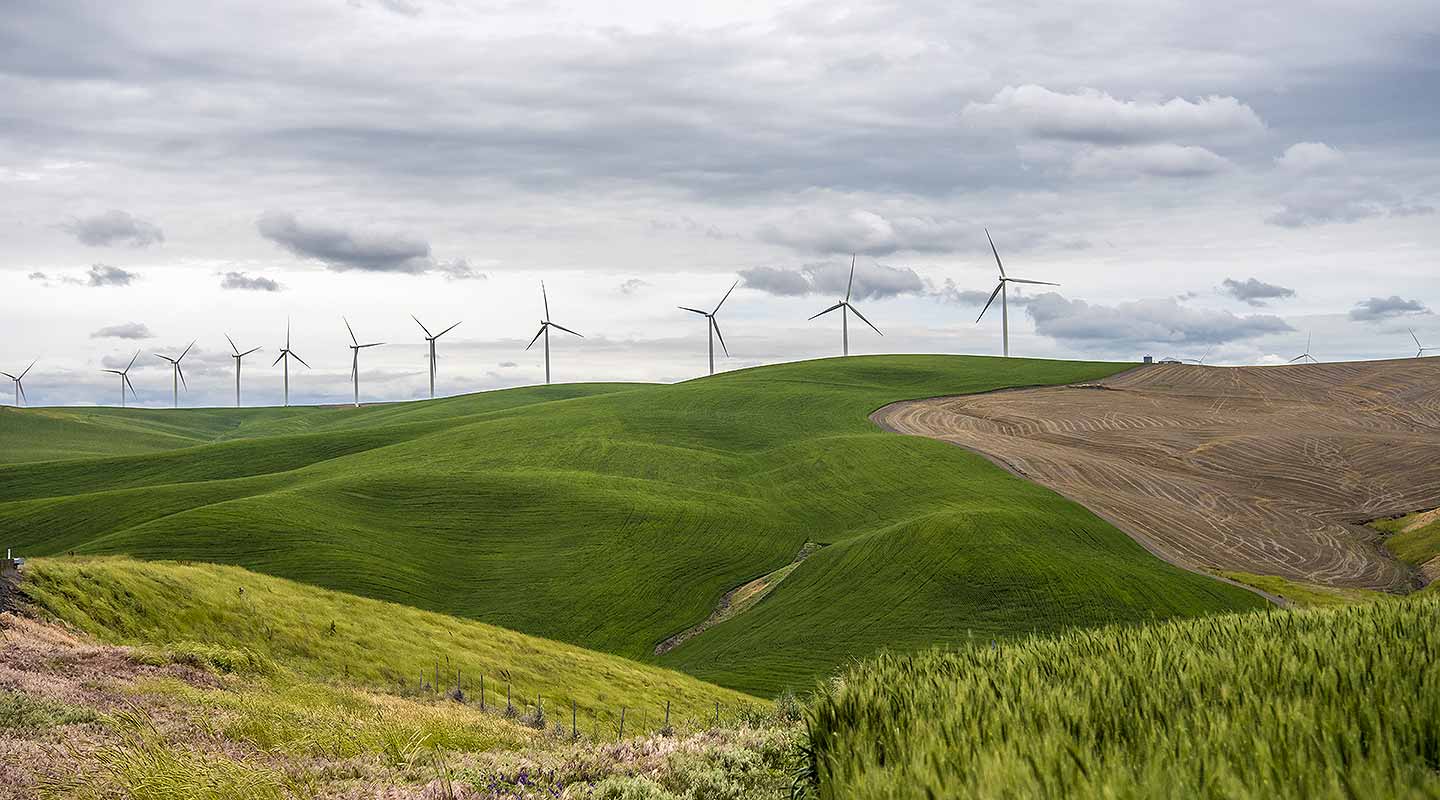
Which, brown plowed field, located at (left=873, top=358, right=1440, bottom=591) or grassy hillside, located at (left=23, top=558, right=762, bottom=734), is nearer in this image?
grassy hillside, located at (left=23, top=558, right=762, bottom=734)

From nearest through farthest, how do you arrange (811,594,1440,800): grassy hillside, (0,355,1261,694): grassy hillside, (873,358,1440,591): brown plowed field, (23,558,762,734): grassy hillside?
(811,594,1440,800): grassy hillside < (23,558,762,734): grassy hillside < (0,355,1261,694): grassy hillside < (873,358,1440,591): brown plowed field

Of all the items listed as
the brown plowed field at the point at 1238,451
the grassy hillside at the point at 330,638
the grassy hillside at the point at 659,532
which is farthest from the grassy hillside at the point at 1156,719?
the brown plowed field at the point at 1238,451

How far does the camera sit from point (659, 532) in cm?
8194

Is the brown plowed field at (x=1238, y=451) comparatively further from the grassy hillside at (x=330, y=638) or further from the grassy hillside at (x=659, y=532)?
the grassy hillside at (x=330, y=638)

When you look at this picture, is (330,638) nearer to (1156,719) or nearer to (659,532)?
(1156,719)

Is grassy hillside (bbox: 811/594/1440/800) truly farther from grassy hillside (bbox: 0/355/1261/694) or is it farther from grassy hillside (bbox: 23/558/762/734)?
grassy hillside (bbox: 0/355/1261/694)

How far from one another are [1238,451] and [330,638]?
93308mm

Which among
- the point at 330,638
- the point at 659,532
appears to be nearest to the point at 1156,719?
the point at 330,638

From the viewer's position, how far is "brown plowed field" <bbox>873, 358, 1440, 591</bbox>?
78688 millimetres

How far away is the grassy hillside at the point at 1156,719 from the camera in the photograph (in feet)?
18.2

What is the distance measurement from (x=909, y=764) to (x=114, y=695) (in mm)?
18922

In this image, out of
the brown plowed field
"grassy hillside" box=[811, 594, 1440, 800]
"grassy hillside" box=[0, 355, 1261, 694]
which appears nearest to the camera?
"grassy hillside" box=[811, 594, 1440, 800]

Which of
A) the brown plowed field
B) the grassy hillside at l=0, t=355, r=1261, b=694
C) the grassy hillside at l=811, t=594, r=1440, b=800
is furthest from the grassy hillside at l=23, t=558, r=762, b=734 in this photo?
the brown plowed field

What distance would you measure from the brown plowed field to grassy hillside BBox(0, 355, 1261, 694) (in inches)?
299
